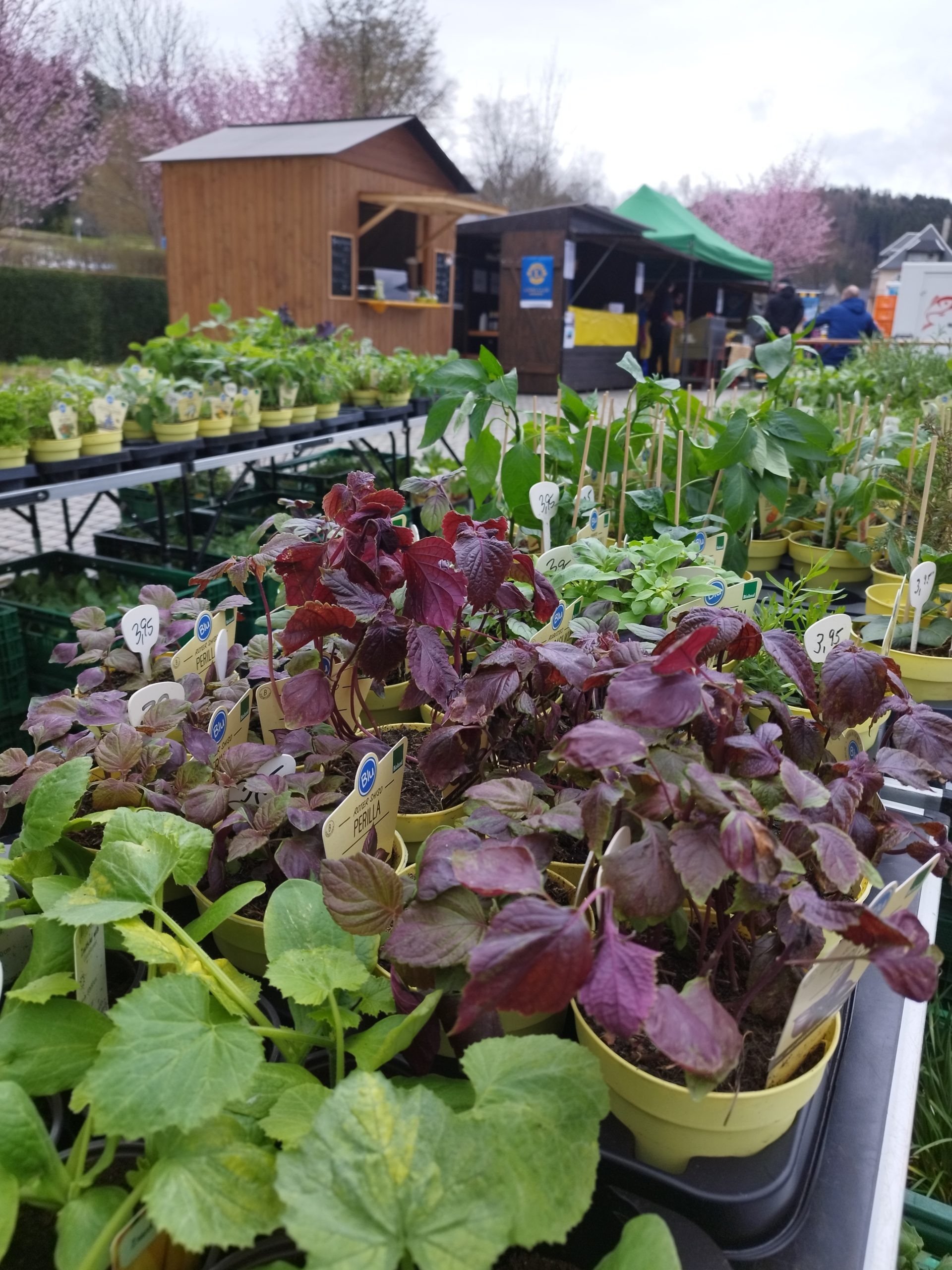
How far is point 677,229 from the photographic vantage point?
12500 mm

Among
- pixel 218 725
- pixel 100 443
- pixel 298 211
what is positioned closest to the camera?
pixel 218 725

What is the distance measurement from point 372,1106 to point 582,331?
486 inches

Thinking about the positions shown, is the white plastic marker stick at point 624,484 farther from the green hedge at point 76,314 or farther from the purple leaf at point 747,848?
the green hedge at point 76,314

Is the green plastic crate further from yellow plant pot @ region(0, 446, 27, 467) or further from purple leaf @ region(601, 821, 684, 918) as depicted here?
purple leaf @ region(601, 821, 684, 918)

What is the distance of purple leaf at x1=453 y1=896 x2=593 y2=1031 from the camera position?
0.53 m

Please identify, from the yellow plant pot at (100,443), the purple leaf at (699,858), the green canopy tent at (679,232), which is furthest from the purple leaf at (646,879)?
the green canopy tent at (679,232)

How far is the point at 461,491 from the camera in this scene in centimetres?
341

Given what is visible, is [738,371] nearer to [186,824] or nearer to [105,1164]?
[186,824]

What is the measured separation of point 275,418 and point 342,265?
20.0 ft

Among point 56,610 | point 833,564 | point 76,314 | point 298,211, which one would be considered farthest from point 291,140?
point 833,564

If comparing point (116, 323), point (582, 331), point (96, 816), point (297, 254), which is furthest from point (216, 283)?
point (96, 816)

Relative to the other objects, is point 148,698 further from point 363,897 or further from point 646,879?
point 646,879

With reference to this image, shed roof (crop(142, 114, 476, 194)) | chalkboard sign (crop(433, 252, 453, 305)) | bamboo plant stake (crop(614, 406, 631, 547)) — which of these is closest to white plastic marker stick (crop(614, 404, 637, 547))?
bamboo plant stake (crop(614, 406, 631, 547))

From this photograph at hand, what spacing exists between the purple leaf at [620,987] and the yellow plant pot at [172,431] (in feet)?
9.70
